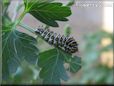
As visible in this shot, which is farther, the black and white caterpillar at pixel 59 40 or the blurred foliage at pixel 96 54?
the blurred foliage at pixel 96 54

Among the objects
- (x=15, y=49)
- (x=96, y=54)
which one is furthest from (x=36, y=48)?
(x=96, y=54)

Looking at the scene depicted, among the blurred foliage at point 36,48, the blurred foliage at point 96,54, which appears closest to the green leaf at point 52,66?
the blurred foliage at point 36,48

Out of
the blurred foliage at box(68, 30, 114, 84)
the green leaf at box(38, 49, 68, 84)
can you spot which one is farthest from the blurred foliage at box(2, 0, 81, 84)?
the blurred foliage at box(68, 30, 114, 84)

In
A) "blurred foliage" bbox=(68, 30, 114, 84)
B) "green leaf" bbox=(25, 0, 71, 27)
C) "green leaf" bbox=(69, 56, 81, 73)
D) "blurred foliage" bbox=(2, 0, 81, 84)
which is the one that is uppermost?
"green leaf" bbox=(25, 0, 71, 27)

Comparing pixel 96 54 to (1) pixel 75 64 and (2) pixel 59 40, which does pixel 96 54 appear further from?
(2) pixel 59 40

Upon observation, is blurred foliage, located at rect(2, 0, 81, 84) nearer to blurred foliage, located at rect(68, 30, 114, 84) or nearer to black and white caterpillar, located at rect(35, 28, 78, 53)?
black and white caterpillar, located at rect(35, 28, 78, 53)

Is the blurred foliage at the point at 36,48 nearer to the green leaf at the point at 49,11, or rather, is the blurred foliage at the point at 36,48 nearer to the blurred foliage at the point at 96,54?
the green leaf at the point at 49,11
